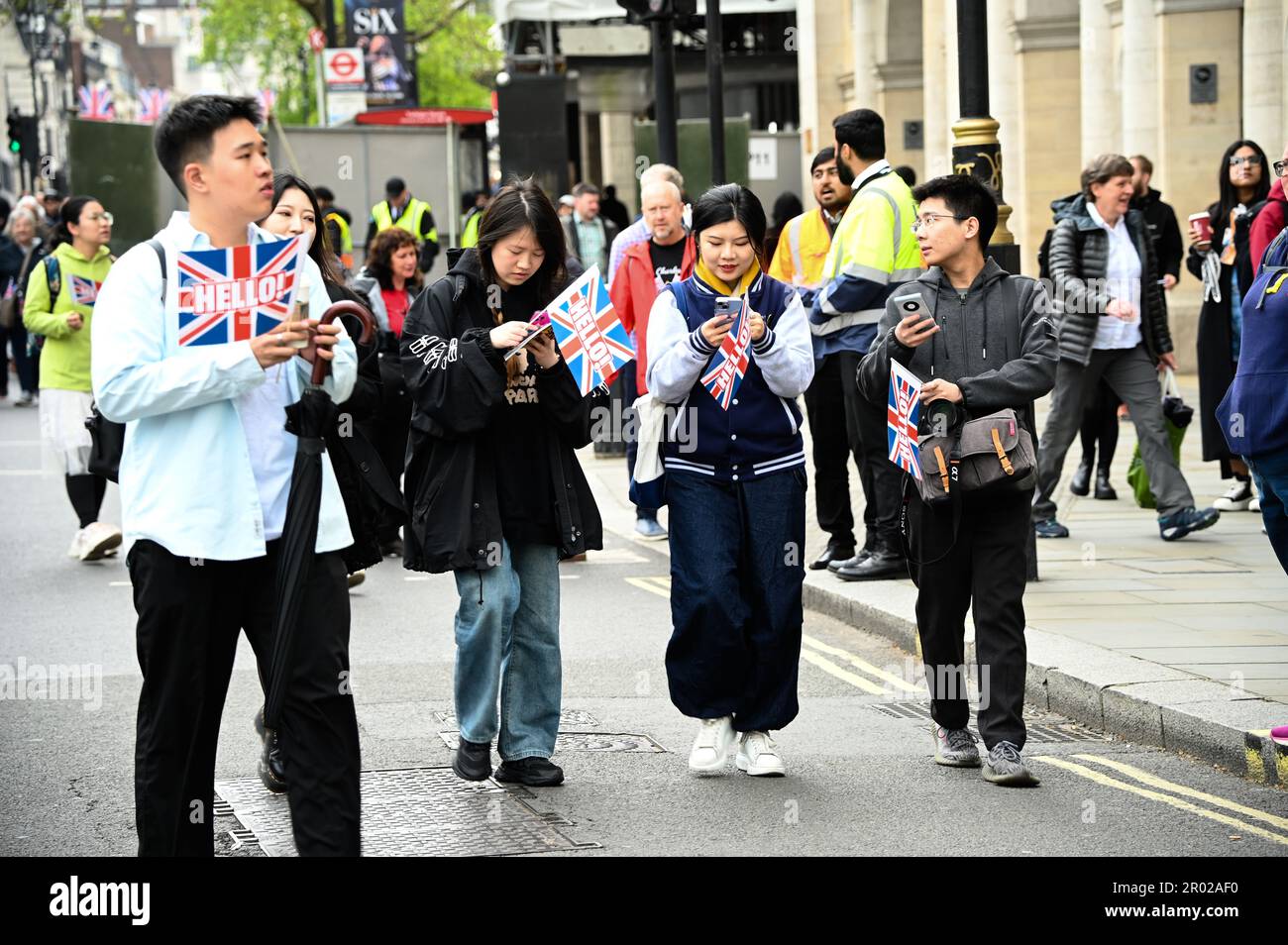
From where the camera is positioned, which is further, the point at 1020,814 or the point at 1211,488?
the point at 1211,488

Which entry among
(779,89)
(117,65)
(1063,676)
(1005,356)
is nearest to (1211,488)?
(1063,676)

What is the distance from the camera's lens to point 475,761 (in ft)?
21.0

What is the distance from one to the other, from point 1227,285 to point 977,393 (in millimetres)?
5881

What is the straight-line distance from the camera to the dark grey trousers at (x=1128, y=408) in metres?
10.7

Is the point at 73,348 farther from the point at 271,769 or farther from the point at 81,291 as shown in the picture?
the point at 271,769

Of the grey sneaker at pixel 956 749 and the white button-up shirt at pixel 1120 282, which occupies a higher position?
the white button-up shirt at pixel 1120 282

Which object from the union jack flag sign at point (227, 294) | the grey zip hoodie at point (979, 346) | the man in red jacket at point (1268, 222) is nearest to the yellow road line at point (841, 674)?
the grey zip hoodie at point (979, 346)

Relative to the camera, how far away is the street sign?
34.8m

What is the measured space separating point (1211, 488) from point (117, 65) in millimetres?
151390

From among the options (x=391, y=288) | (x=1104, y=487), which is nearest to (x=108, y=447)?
(x=391, y=288)

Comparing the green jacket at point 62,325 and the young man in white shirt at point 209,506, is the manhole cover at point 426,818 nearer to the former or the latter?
the young man in white shirt at point 209,506

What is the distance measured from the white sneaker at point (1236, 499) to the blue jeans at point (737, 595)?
238 inches
